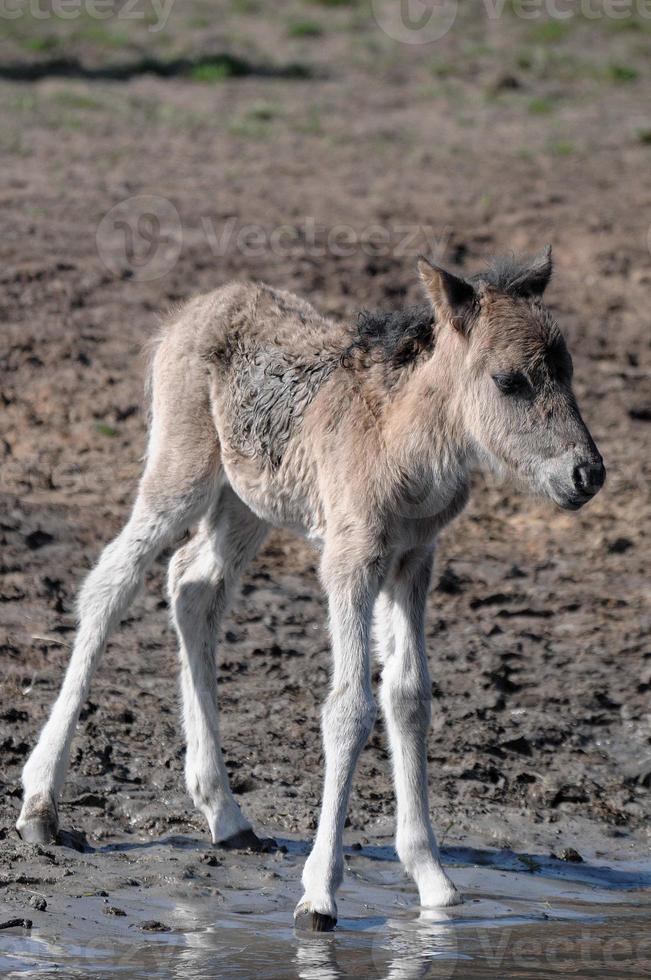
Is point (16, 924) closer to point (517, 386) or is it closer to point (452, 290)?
point (517, 386)

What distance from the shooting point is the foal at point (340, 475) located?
→ 5.63 meters

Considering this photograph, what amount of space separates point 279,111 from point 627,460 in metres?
9.31

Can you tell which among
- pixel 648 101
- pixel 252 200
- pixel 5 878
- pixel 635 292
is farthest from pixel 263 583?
pixel 648 101

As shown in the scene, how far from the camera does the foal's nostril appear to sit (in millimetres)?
5480

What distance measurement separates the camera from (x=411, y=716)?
590 centimetres

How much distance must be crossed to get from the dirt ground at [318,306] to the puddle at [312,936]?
0.97 ft

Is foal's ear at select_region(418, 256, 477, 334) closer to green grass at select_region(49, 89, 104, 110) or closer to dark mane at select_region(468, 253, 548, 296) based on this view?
dark mane at select_region(468, 253, 548, 296)

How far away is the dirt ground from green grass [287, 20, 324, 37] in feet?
0.19

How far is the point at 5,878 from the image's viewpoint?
5652mm

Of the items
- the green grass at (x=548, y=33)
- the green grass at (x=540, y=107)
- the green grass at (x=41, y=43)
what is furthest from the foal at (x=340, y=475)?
the green grass at (x=548, y=33)

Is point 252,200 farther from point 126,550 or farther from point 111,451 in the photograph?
point 126,550

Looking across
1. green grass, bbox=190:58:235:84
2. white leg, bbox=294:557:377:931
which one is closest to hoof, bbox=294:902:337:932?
white leg, bbox=294:557:377:931

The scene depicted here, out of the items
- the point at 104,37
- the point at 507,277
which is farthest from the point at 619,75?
the point at 507,277

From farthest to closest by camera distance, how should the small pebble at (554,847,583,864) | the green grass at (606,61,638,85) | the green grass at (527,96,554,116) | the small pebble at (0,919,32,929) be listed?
the green grass at (606,61,638,85)
the green grass at (527,96,554,116)
the small pebble at (554,847,583,864)
the small pebble at (0,919,32,929)
